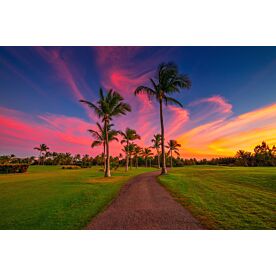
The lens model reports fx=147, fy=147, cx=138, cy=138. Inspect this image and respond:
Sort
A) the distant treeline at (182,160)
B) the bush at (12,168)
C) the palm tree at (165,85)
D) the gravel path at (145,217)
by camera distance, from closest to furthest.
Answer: the gravel path at (145,217) < the palm tree at (165,85) < the bush at (12,168) < the distant treeline at (182,160)

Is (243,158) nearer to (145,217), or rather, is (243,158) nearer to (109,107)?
(109,107)

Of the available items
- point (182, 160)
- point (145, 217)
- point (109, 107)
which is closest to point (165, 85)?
point (109, 107)

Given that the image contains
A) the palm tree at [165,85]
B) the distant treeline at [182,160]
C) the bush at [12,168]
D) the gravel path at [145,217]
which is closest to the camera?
the gravel path at [145,217]

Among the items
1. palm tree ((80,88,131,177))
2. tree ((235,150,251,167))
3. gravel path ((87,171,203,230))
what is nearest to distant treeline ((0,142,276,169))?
tree ((235,150,251,167))

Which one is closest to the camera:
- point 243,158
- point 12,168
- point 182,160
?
point 12,168

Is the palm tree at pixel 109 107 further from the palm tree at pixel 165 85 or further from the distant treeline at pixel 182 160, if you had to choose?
the distant treeline at pixel 182 160

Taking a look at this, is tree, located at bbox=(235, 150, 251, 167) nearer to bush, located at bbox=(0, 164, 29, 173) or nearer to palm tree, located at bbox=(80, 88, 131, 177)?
palm tree, located at bbox=(80, 88, 131, 177)

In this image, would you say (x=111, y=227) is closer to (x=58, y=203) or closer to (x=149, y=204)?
(x=149, y=204)

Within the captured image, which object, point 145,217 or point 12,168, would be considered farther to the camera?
point 12,168

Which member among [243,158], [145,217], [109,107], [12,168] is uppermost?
[109,107]

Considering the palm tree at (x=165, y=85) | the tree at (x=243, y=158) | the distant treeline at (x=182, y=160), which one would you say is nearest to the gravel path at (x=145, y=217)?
the palm tree at (x=165, y=85)
